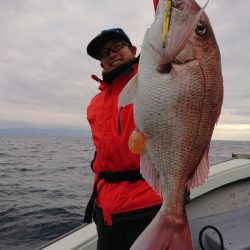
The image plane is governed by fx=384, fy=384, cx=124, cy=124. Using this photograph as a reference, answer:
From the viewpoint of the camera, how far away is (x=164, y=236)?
6.49 ft

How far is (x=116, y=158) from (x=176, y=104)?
1087 millimetres

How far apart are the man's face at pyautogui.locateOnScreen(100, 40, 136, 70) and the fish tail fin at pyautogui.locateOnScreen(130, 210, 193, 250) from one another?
4.86 feet

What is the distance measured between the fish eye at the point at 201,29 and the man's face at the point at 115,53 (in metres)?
1.23

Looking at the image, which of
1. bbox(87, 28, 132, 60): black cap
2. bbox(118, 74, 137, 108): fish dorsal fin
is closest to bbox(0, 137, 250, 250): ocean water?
bbox(87, 28, 132, 60): black cap

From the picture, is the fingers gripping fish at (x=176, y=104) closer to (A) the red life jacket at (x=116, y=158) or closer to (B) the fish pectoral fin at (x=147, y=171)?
(B) the fish pectoral fin at (x=147, y=171)

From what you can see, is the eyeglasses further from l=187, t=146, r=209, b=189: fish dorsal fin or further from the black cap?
l=187, t=146, r=209, b=189: fish dorsal fin

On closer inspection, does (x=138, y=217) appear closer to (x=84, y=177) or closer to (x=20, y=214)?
(x=20, y=214)

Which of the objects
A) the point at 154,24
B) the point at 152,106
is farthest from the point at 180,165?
the point at 154,24

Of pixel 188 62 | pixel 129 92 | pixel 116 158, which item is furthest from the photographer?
pixel 116 158

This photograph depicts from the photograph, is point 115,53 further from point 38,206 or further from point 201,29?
point 38,206

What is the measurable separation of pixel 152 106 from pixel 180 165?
1.13 ft

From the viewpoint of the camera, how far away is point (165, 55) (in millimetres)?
1890

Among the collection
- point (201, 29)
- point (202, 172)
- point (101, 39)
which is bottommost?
point (202, 172)

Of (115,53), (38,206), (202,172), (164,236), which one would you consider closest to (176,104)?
(202,172)
